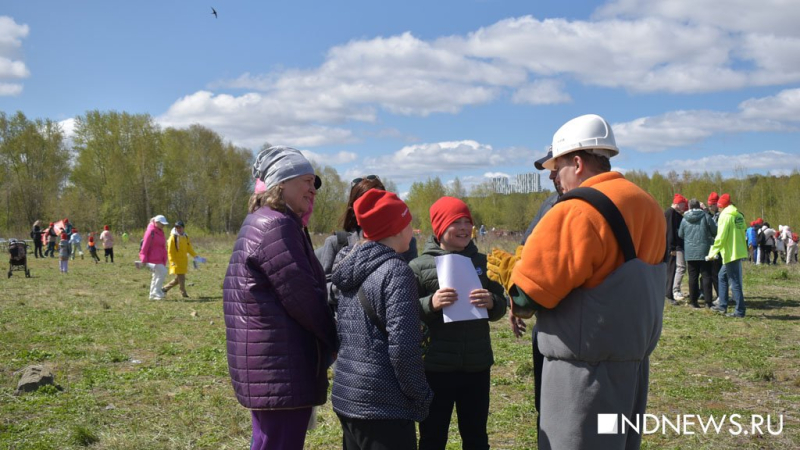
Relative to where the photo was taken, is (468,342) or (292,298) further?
(468,342)

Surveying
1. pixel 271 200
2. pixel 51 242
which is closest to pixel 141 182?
pixel 51 242

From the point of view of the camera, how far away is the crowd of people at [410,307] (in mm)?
2598

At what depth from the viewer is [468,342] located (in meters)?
3.67

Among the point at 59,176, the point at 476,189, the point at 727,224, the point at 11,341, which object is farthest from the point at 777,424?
the point at 476,189

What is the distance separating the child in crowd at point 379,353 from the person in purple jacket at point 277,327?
0.54 ft

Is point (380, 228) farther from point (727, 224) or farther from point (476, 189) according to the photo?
point (476, 189)

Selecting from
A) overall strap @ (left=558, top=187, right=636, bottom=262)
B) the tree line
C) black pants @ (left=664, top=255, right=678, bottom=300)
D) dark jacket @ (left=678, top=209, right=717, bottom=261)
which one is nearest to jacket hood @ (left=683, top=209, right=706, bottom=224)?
dark jacket @ (left=678, top=209, right=717, bottom=261)

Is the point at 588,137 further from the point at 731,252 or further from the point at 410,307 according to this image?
the point at 731,252

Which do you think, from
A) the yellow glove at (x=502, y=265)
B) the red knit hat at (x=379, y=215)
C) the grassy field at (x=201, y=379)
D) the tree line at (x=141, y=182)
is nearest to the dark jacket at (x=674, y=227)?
the grassy field at (x=201, y=379)

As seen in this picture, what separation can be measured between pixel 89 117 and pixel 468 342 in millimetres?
67672

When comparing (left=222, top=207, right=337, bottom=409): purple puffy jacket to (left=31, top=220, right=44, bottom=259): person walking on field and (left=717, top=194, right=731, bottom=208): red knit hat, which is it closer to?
(left=717, top=194, right=731, bottom=208): red knit hat

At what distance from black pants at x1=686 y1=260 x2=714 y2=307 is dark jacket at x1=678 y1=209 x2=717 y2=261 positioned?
0.64ft

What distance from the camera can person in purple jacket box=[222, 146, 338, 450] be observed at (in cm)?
304

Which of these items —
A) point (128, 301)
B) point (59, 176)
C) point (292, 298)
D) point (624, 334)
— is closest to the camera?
point (624, 334)
